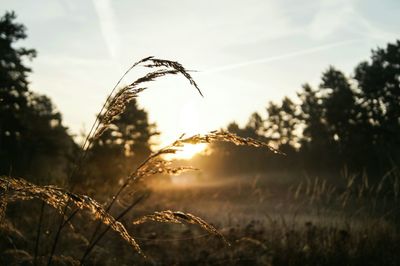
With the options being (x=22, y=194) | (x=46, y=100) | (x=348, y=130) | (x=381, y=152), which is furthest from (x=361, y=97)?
(x=22, y=194)

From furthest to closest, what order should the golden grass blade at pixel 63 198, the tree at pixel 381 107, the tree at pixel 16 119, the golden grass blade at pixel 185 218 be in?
the tree at pixel 381 107
the tree at pixel 16 119
the golden grass blade at pixel 185 218
the golden grass blade at pixel 63 198

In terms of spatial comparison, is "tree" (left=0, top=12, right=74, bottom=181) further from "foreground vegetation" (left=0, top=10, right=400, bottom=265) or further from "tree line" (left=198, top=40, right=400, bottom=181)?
"tree line" (left=198, top=40, right=400, bottom=181)

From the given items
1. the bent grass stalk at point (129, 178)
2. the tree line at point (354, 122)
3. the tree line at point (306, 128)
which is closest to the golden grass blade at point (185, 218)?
the bent grass stalk at point (129, 178)

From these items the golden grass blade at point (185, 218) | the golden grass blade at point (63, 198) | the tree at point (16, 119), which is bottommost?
the golden grass blade at point (185, 218)

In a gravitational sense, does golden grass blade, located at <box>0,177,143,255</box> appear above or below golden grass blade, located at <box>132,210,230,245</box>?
above

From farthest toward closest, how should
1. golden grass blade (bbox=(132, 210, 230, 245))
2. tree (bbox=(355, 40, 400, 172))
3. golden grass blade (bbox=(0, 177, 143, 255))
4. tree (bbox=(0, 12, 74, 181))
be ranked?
tree (bbox=(355, 40, 400, 172)), tree (bbox=(0, 12, 74, 181)), golden grass blade (bbox=(132, 210, 230, 245)), golden grass blade (bbox=(0, 177, 143, 255))

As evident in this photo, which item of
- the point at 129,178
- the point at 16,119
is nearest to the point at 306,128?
the point at 16,119

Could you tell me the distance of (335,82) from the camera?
4862cm

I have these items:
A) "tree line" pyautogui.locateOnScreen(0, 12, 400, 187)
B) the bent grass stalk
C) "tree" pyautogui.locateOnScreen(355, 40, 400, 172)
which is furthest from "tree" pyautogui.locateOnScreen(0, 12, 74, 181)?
"tree" pyautogui.locateOnScreen(355, 40, 400, 172)

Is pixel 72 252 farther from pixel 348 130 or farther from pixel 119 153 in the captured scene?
pixel 348 130

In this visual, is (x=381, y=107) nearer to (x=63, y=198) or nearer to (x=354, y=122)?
(x=354, y=122)

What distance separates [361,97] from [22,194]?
4527 centimetres

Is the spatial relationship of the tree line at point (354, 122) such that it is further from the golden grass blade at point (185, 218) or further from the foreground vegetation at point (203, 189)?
the golden grass blade at point (185, 218)

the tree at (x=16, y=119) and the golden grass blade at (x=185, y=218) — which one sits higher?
the tree at (x=16, y=119)
